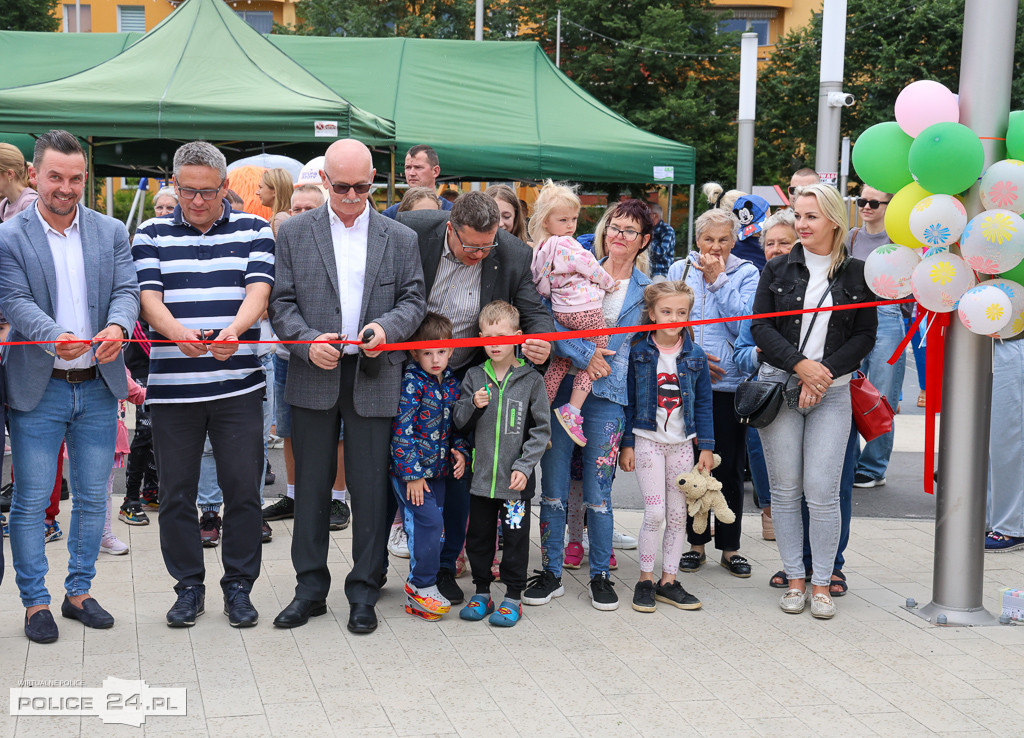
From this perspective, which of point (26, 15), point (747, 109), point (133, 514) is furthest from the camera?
point (26, 15)

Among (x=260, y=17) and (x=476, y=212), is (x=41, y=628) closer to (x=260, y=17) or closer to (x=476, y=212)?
(x=476, y=212)

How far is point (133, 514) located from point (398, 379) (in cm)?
251

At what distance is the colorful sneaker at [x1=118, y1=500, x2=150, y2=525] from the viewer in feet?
20.1

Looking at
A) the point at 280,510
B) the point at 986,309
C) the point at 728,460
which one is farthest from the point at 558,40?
the point at 986,309

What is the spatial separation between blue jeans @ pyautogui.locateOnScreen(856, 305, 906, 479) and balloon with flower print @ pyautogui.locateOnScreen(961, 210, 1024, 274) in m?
3.15

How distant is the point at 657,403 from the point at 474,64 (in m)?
9.94

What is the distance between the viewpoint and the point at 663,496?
499cm

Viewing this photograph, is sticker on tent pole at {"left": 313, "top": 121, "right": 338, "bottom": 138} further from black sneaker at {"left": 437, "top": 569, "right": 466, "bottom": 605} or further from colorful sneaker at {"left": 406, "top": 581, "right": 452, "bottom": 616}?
colorful sneaker at {"left": 406, "top": 581, "right": 452, "bottom": 616}

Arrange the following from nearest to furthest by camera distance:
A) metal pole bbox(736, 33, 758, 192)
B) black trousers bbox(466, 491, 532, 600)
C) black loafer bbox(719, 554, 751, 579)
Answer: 1. black trousers bbox(466, 491, 532, 600)
2. black loafer bbox(719, 554, 751, 579)
3. metal pole bbox(736, 33, 758, 192)

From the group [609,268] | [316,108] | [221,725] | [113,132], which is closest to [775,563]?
[609,268]

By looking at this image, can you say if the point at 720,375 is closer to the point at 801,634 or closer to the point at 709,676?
the point at 801,634

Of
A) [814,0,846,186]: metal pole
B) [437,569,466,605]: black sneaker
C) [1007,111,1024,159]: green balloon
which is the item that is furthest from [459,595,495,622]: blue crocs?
[814,0,846,186]: metal pole

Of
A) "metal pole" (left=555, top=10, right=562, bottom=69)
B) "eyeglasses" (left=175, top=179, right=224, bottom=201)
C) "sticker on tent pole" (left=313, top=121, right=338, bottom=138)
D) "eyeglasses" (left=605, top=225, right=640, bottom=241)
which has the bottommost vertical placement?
"eyeglasses" (left=605, top=225, right=640, bottom=241)

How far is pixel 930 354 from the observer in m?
4.78
